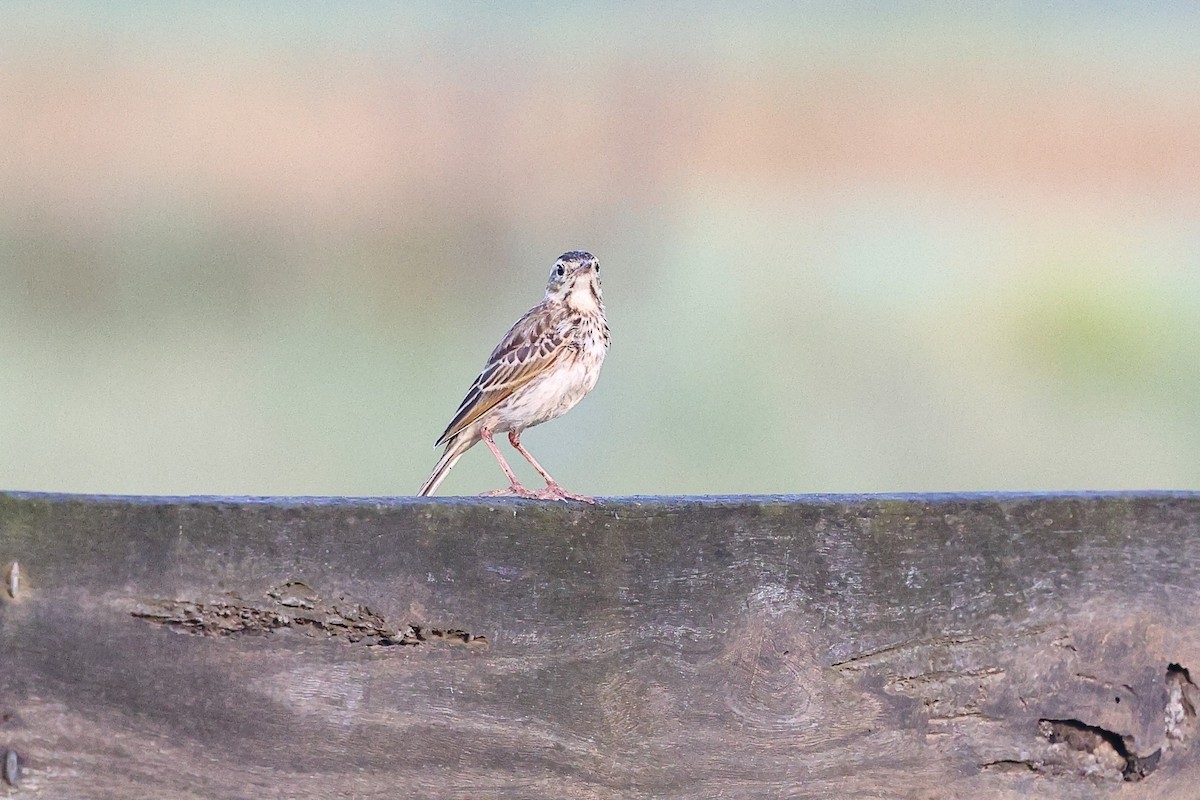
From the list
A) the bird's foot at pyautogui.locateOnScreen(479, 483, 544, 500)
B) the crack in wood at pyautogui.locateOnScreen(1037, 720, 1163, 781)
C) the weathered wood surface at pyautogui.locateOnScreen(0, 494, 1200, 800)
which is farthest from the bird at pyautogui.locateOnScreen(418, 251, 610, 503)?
the crack in wood at pyautogui.locateOnScreen(1037, 720, 1163, 781)

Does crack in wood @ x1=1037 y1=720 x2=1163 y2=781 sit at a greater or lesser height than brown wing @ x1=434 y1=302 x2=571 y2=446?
A: lesser

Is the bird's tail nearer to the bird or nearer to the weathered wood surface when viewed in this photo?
the bird

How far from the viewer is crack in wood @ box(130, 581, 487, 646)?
2.34m

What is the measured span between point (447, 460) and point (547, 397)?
0.38 metres

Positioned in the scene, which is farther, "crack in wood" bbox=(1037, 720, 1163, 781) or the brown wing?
the brown wing

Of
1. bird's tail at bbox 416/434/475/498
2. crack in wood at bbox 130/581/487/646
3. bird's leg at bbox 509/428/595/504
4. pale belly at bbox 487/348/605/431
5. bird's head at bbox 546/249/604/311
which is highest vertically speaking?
bird's head at bbox 546/249/604/311

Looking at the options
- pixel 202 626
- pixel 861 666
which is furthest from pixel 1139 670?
pixel 202 626

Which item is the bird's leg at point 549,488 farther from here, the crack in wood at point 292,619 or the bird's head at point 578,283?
the bird's head at point 578,283

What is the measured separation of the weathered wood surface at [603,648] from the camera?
7.57 feet

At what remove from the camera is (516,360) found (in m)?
5.06

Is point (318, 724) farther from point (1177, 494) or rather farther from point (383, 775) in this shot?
point (1177, 494)

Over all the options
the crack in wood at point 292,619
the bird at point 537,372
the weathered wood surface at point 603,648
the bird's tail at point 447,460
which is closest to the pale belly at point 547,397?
the bird at point 537,372

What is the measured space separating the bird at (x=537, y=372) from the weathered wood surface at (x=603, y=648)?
2.09 meters

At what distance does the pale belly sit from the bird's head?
0.29m
